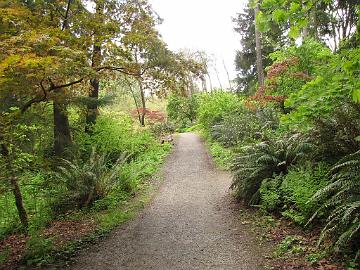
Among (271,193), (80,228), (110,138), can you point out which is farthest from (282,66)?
(80,228)

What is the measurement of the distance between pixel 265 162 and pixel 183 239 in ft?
8.27

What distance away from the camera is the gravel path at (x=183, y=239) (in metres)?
4.79

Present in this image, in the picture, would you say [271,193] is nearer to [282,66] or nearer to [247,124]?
[282,66]

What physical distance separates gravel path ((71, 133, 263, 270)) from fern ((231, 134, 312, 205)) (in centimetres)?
56

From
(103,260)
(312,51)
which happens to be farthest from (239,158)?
(312,51)

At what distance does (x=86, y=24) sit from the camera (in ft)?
24.3

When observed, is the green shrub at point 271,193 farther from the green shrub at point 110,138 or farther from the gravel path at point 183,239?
the green shrub at point 110,138

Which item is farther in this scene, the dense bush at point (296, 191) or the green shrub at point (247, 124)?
the green shrub at point (247, 124)

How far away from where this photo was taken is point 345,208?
4.08 m

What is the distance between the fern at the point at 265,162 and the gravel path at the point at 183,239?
557mm

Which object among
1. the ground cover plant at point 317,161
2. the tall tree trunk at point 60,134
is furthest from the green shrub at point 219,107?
the ground cover plant at point 317,161

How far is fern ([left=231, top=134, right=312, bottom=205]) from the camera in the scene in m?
6.54

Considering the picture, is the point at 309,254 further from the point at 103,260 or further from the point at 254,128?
the point at 254,128

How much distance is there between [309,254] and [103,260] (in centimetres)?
308
